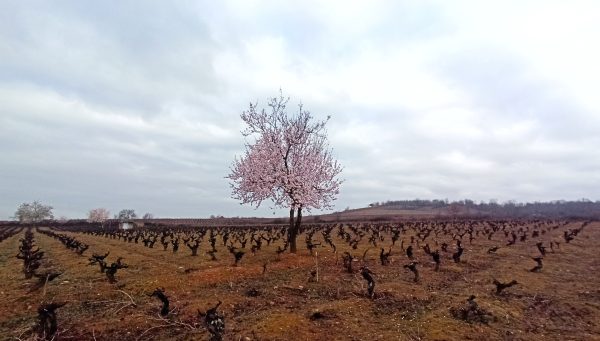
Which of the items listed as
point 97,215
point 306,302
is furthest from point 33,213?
point 306,302

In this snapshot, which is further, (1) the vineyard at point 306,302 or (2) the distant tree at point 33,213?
(2) the distant tree at point 33,213

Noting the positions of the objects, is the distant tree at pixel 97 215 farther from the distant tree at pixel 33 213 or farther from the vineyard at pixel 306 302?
the vineyard at pixel 306 302

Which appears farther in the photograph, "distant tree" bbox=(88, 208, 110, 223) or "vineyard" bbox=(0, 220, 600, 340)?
"distant tree" bbox=(88, 208, 110, 223)

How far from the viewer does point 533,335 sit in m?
11.4

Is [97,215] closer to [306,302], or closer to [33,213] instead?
[33,213]

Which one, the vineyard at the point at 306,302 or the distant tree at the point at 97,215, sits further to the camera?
the distant tree at the point at 97,215

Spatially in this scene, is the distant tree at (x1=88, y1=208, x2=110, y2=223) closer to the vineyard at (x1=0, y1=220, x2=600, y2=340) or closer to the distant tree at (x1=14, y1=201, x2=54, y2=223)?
the distant tree at (x1=14, y1=201, x2=54, y2=223)

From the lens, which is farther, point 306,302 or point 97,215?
point 97,215

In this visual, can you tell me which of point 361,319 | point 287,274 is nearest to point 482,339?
point 361,319

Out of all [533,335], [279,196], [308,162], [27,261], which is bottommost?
[533,335]

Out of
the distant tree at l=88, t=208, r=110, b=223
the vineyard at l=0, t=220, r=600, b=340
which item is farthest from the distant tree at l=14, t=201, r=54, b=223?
the vineyard at l=0, t=220, r=600, b=340

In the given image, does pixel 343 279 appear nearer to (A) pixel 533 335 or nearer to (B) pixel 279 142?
(A) pixel 533 335

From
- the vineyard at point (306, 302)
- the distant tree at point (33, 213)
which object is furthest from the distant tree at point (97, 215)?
the vineyard at point (306, 302)

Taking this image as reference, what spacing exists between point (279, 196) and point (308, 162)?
260 cm
